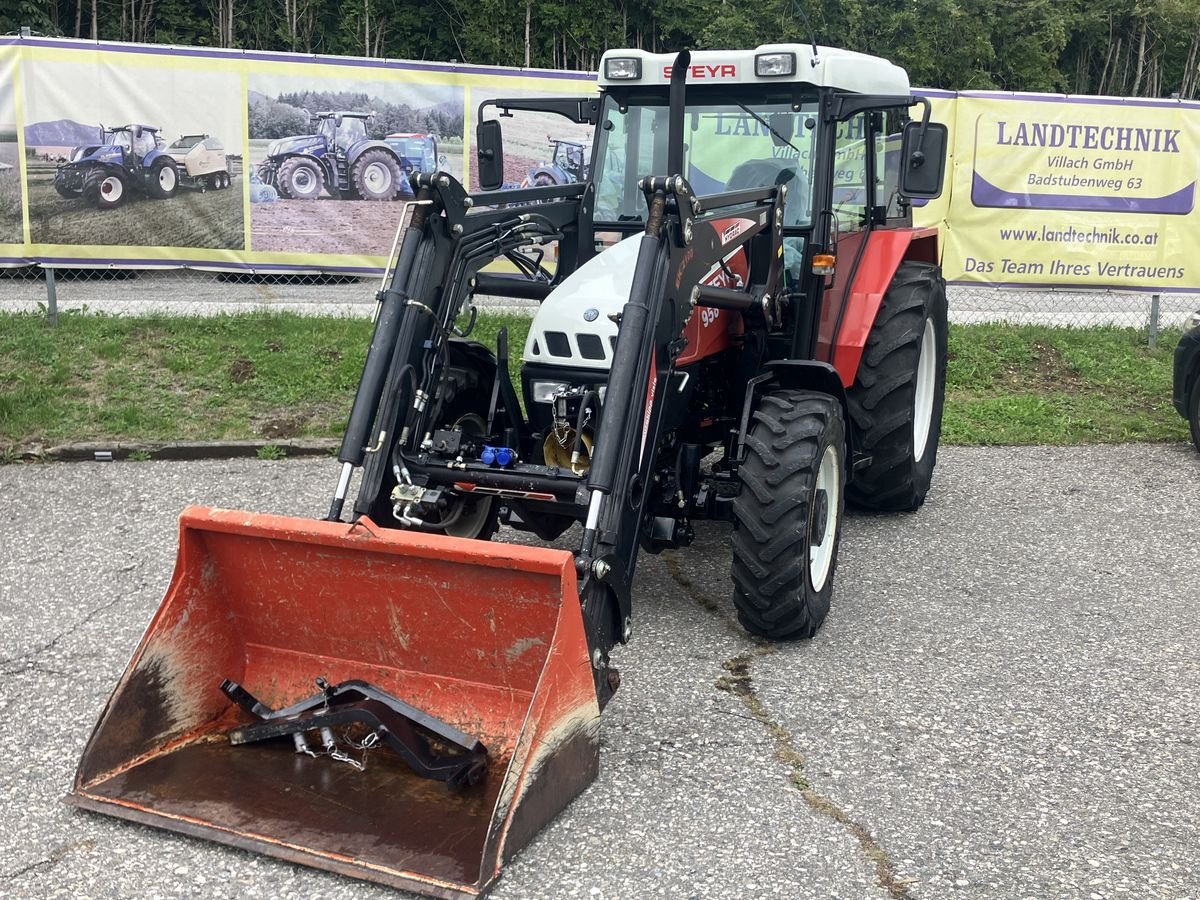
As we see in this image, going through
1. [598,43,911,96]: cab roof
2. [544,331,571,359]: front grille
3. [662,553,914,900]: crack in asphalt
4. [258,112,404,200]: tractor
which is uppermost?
[598,43,911,96]: cab roof

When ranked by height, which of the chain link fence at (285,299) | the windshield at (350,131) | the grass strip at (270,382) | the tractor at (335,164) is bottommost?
the grass strip at (270,382)

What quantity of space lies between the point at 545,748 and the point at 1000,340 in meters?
8.46

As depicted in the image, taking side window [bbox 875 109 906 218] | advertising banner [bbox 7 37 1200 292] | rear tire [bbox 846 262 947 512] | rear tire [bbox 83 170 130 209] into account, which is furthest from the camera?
rear tire [bbox 83 170 130 209]

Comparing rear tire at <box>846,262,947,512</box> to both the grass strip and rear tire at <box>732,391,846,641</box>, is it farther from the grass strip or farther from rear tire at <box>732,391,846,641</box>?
the grass strip

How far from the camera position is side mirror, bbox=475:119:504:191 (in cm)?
620

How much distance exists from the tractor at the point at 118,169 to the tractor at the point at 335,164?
78 centimetres

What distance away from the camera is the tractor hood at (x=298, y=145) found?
10.0m

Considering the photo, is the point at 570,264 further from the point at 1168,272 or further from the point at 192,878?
the point at 1168,272

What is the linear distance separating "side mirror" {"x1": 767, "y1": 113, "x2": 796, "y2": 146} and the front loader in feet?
0.08

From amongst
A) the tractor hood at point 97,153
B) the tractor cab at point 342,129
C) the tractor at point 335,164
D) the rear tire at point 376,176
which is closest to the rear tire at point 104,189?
the tractor hood at point 97,153

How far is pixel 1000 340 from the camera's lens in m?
10.9

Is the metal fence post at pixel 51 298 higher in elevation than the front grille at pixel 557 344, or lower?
lower

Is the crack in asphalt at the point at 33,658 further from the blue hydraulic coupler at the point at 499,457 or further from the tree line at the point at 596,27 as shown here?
the tree line at the point at 596,27

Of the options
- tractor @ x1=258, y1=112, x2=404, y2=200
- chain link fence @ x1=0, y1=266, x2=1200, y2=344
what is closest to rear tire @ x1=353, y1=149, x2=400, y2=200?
tractor @ x1=258, y1=112, x2=404, y2=200
